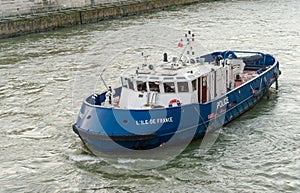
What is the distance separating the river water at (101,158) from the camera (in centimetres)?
1303

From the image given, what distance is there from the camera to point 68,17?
144ft

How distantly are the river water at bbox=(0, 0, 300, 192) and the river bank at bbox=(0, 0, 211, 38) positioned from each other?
235 cm

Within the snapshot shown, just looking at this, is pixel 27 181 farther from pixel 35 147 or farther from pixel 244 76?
pixel 244 76

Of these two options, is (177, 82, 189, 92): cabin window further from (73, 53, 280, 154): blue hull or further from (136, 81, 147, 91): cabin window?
(136, 81, 147, 91): cabin window

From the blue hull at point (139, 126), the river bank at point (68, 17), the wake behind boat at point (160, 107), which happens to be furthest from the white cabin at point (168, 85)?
the river bank at point (68, 17)

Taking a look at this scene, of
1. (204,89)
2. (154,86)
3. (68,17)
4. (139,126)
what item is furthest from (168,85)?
(68,17)

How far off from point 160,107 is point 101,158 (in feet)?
7.29

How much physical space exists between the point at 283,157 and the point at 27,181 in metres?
7.16

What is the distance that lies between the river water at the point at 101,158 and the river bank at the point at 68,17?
7.72 ft

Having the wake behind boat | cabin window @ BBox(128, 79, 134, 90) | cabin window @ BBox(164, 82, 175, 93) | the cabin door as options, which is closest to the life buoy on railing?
the wake behind boat

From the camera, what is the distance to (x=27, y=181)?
13.3 meters

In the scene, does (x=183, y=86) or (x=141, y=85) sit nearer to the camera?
(x=183, y=86)

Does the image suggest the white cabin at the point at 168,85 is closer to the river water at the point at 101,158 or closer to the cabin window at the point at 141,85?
the cabin window at the point at 141,85

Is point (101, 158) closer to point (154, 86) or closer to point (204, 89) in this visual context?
point (154, 86)
